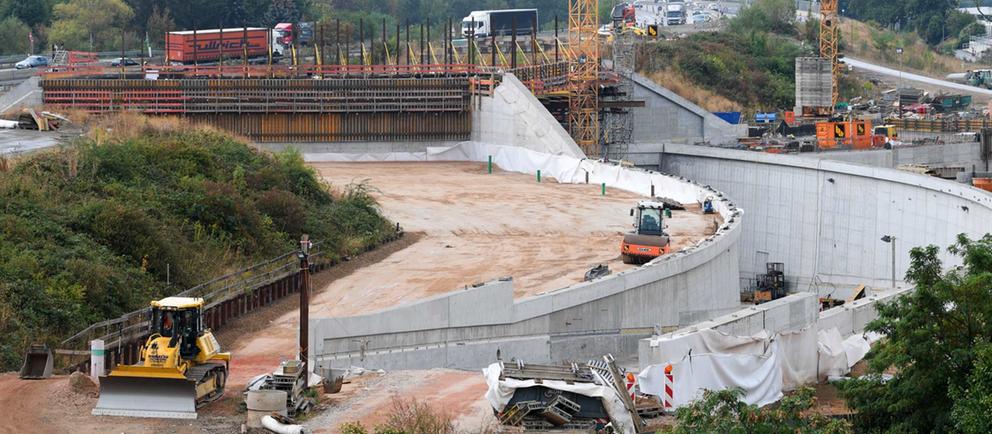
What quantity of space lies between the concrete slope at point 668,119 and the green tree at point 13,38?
49.0 m

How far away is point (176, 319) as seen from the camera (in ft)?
100

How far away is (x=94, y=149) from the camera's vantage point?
51344 millimetres

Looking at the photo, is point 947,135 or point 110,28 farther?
point 110,28

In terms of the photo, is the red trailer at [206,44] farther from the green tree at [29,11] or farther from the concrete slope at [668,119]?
the green tree at [29,11]

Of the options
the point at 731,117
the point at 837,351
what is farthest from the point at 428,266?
the point at 731,117

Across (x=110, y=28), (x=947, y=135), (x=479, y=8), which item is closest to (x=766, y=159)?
(x=947, y=135)

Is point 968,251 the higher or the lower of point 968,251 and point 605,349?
the higher

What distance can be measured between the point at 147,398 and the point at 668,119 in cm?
7113

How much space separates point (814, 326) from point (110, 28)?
329ft

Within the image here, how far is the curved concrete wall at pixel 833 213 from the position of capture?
66.5 m

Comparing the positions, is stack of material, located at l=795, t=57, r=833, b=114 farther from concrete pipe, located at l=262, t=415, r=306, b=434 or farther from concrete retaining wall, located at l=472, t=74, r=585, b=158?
concrete pipe, located at l=262, t=415, r=306, b=434

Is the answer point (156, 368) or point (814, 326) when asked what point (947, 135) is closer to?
point (814, 326)

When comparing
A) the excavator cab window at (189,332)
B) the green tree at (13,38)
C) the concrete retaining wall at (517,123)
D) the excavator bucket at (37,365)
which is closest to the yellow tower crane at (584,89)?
the concrete retaining wall at (517,123)

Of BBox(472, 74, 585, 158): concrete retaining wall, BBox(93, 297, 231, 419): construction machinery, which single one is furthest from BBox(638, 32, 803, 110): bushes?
BBox(93, 297, 231, 419): construction machinery
